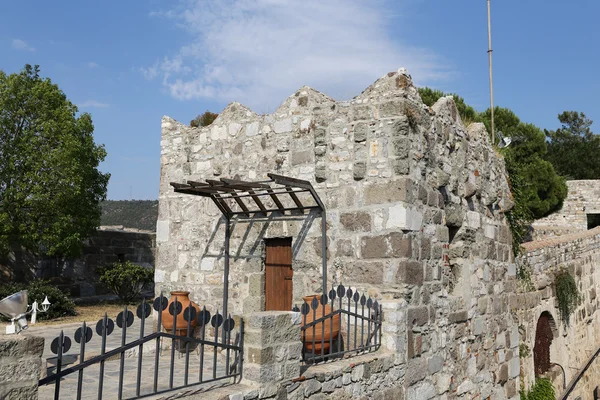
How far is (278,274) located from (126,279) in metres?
8.17

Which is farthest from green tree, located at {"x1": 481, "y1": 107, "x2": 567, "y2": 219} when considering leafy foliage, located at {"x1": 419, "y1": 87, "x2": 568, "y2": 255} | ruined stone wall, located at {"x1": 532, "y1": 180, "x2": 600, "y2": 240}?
ruined stone wall, located at {"x1": 532, "y1": 180, "x2": 600, "y2": 240}

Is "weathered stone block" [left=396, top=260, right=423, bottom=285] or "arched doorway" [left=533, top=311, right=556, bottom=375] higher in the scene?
"weathered stone block" [left=396, top=260, right=423, bottom=285]

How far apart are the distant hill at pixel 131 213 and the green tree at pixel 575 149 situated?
28403 mm

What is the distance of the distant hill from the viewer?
1517 inches

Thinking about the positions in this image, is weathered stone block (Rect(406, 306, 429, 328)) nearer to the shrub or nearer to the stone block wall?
the shrub

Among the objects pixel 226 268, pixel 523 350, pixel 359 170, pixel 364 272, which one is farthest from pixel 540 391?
pixel 226 268

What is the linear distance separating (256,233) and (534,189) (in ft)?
58.4

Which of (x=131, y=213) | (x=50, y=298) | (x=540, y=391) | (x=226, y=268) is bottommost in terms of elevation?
(x=540, y=391)

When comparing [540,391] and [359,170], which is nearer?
[359,170]

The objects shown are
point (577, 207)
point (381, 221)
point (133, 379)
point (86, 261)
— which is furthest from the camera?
point (577, 207)

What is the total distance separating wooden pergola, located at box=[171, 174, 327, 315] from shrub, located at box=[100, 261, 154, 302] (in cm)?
754

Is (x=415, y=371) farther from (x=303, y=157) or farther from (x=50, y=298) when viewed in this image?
(x=50, y=298)

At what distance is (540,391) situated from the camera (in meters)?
8.85

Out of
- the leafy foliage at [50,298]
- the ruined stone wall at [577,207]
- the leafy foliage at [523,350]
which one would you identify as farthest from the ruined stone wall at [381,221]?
the ruined stone wall at [577,207]
